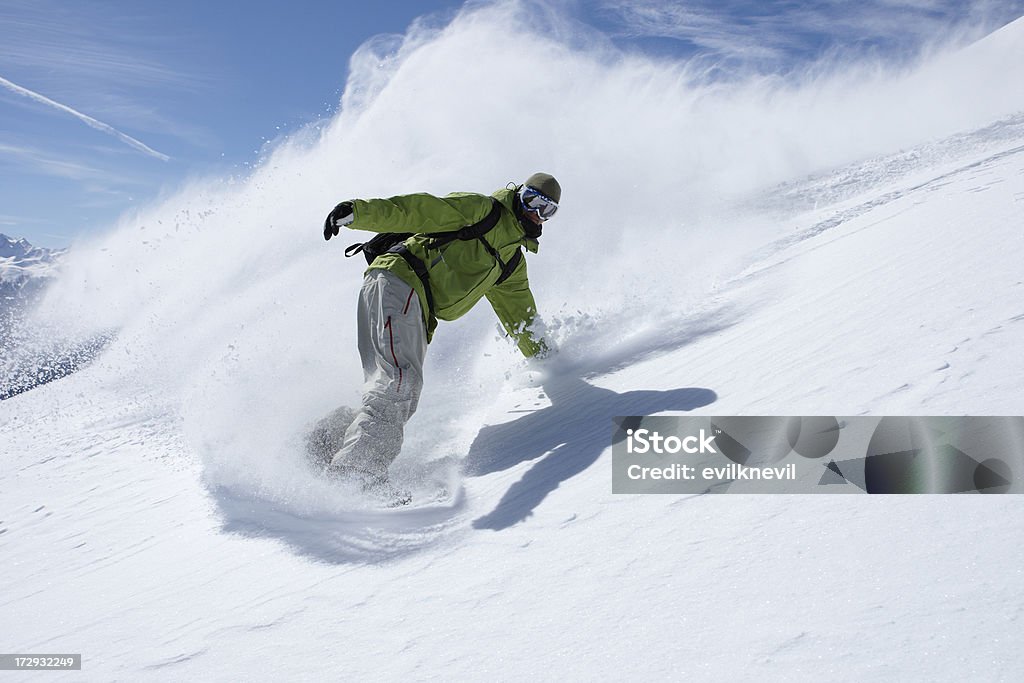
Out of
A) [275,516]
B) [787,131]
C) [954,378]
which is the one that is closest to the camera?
[954,378]

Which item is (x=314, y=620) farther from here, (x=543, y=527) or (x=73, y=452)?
(x=73, y=452)

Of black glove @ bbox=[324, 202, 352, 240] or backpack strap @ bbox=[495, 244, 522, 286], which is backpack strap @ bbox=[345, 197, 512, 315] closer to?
backpack strap @ bbox=[495, 244, 522, 286]

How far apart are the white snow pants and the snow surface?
254 mm

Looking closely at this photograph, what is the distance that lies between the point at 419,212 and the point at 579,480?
192 cm

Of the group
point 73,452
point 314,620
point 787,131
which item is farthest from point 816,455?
point 787,131

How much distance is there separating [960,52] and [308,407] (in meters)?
25.6

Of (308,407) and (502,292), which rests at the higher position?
(502,292)

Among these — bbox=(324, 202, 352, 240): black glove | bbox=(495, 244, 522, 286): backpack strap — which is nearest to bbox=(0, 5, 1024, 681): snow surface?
bbox=(495, 244, 522, 286): backpack strap

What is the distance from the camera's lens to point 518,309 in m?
5.04

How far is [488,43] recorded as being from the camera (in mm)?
14000

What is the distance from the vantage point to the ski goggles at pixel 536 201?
14.0 ft

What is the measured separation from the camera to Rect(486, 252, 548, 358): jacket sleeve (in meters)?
4.93

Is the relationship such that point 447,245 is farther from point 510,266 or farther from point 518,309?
point 518,309

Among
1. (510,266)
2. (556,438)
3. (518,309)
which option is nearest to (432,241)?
(510,266)
